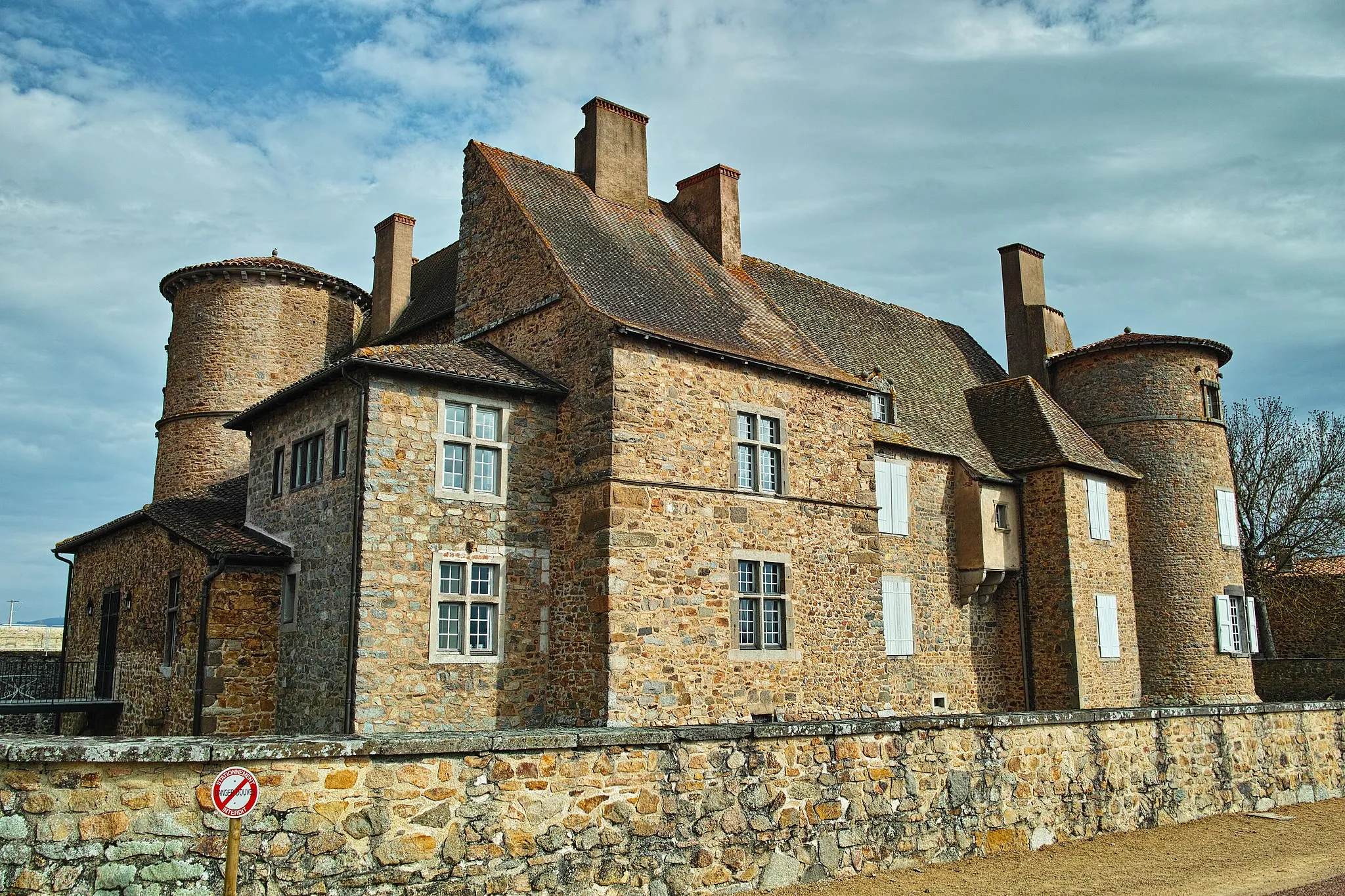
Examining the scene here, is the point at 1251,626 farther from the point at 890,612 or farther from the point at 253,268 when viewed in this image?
the point at 253,268

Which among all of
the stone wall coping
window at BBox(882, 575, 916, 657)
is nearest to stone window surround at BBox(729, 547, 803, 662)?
window at BBox(882, 575, 916, 657)

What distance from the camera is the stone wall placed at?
6.79 metres

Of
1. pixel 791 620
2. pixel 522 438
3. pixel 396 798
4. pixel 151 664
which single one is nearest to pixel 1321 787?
pixel 791 620

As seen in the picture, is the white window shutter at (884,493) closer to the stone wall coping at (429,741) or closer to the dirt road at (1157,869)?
the dirt road at (1157,869)

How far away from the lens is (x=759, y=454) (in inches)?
733

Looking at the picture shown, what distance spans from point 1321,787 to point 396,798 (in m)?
14.7

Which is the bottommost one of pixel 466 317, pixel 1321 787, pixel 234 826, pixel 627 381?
pixel 1321 787

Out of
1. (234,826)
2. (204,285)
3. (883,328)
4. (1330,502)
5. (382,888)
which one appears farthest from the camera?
(1330,502)

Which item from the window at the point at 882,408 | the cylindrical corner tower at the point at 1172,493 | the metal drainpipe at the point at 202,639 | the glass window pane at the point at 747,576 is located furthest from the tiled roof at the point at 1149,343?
the metal drainpipe at the point at 202,639

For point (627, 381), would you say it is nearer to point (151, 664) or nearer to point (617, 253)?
point (617, 253)

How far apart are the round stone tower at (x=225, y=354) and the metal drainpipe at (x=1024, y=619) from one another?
17.7m

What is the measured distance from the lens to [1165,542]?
2662 cm

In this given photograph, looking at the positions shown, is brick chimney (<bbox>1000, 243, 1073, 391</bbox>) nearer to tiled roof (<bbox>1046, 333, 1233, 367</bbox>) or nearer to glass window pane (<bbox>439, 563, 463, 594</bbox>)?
tiled roof (<bbox>1046, 333, 1233, 367</bbox>)

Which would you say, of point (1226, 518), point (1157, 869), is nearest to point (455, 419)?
point (1157, 869)
